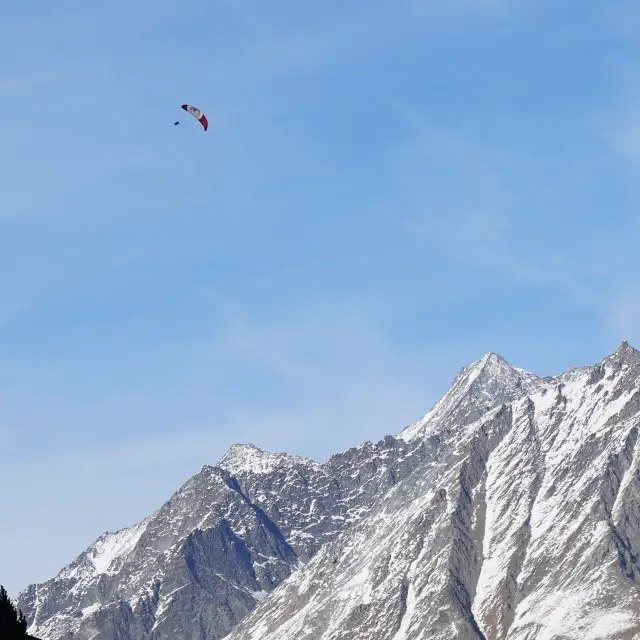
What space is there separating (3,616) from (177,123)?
77.5 metres

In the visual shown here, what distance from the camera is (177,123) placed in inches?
7712

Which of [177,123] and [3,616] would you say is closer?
[3,616]

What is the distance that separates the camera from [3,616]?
138 meters

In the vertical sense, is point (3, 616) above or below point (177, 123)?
below
